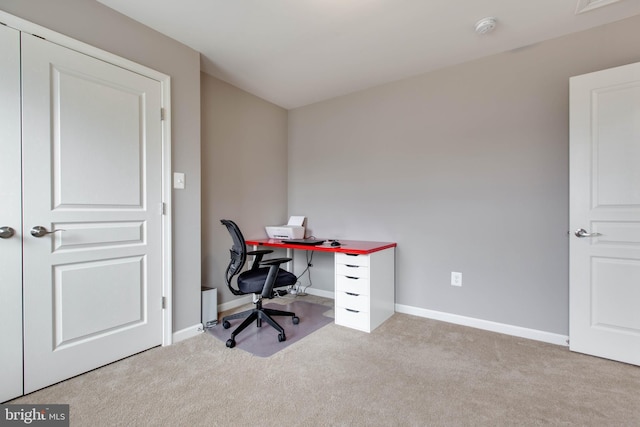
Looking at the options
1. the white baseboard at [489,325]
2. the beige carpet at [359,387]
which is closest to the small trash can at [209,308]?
the beige carpet at [359,387]

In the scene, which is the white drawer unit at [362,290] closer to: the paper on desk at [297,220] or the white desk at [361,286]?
the white desk at [361,286]

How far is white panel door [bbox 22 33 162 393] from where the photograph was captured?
159 centimetres

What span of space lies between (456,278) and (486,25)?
203 centimetres

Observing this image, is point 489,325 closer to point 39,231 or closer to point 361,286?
point 361,286

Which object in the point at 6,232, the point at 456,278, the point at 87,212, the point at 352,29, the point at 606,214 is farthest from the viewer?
the point at 456,278

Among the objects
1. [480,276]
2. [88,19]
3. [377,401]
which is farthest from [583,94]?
[88,19]

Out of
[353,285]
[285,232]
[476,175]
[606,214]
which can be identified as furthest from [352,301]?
[606,214]

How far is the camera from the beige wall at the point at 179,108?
185 centimetres

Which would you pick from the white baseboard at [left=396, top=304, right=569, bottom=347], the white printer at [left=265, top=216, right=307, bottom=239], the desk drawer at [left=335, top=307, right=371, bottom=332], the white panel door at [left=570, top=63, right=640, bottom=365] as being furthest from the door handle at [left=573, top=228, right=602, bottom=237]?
the white printer at [left=265, top=216, right=307, bottom=239]

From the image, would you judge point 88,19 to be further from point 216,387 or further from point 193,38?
point 216,387

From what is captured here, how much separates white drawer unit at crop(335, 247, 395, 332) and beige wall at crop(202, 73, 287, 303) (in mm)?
1237

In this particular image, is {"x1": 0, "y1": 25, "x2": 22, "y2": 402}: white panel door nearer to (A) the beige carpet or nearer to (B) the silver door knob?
(B) the silver door knob

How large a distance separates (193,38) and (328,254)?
2.48m

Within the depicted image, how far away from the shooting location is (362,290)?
244cm
